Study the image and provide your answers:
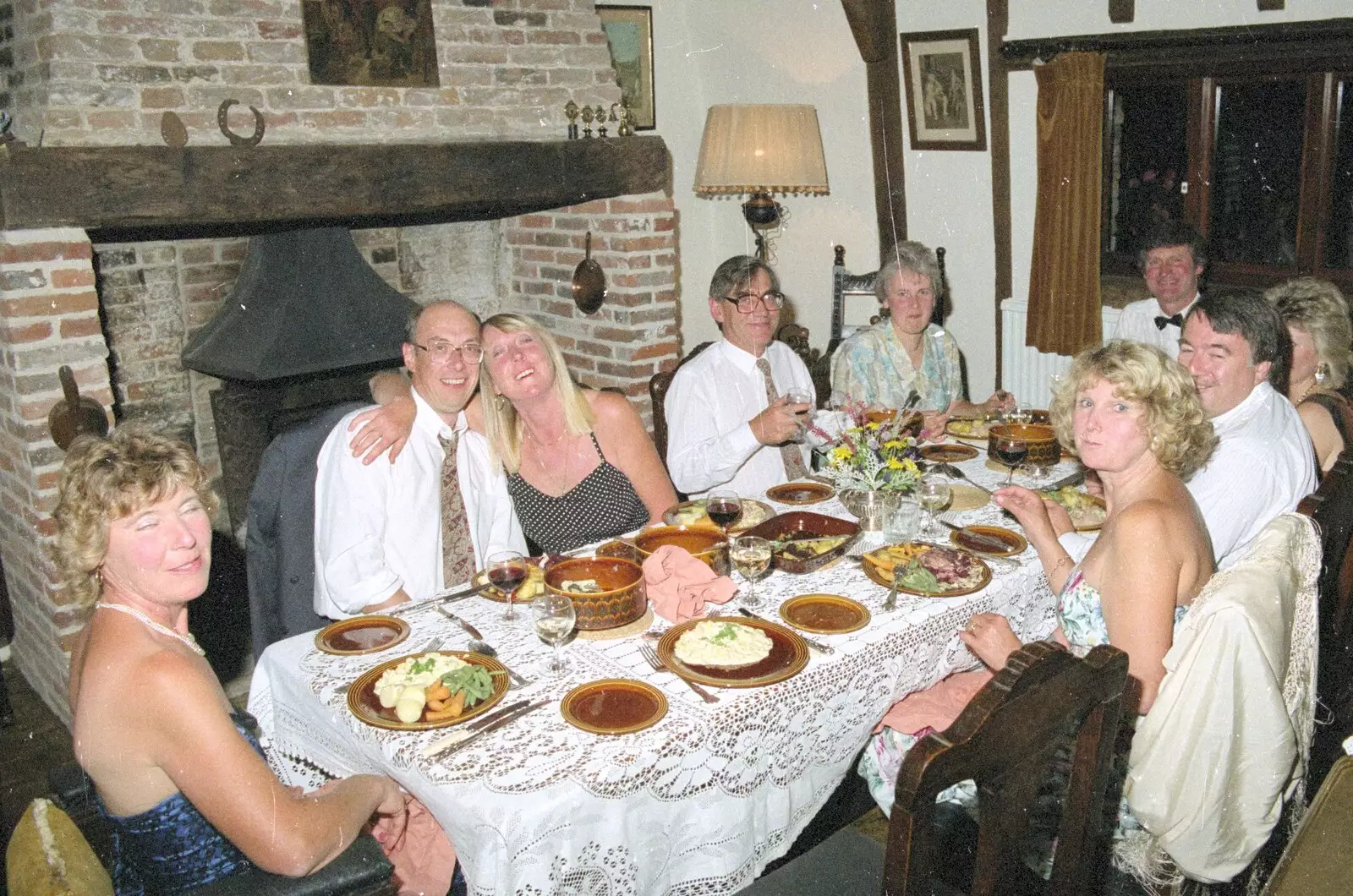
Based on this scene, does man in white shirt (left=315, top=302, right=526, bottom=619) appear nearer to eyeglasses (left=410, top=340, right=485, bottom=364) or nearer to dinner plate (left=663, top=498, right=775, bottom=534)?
eyeglasses (left=410, top=340, right=485, bottom=364)

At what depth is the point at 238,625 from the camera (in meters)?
4.15

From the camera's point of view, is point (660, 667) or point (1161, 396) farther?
point (1161, 396)

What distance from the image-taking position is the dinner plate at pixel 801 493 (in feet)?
9.48

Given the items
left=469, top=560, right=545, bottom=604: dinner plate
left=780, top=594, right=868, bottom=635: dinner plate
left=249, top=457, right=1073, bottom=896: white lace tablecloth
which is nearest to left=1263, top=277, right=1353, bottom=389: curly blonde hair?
left=249, top=457, right=1073, bottom=896: white lace tablecloth

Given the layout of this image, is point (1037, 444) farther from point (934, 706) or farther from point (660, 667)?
point (660, 667)

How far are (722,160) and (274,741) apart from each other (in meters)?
3.78

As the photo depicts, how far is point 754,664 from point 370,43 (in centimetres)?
309

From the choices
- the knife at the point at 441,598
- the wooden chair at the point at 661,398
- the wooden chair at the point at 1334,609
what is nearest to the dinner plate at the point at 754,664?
the knife at the point at 441,598

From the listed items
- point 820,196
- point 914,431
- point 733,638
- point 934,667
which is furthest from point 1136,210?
point 733,638

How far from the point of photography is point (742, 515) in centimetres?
269

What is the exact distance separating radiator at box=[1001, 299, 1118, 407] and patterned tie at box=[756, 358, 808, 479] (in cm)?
189

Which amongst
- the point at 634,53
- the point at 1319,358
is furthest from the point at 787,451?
the point at 634,53

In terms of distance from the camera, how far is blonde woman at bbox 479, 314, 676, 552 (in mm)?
2865

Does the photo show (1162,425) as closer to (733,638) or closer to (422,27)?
(733,638)
